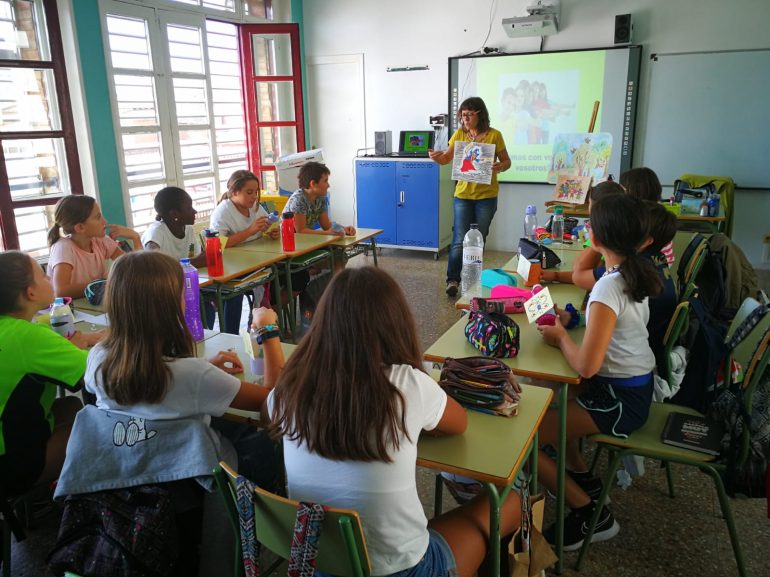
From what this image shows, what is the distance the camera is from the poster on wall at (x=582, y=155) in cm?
413

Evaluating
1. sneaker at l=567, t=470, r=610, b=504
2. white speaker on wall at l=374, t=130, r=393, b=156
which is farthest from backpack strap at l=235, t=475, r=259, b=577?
white speaker on wall at l=374, t=130, r=393, b=156

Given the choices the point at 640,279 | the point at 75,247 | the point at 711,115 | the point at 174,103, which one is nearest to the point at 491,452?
the point at 640,279

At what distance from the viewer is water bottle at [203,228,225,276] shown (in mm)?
3201

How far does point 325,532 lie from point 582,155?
362 cm

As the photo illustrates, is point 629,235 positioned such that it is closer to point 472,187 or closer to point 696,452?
point 696,452

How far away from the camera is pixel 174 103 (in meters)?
5.57

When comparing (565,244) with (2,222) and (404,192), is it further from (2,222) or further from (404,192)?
(2,222)

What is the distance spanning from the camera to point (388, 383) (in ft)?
4.16

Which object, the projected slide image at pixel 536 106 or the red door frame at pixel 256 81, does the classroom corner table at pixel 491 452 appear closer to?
the projected slide image at pixel 536 106

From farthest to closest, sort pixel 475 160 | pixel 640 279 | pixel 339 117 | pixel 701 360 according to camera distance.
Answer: pixel 339 117 < pixel 475 160 < pixel 701 360 < pixel 640 279

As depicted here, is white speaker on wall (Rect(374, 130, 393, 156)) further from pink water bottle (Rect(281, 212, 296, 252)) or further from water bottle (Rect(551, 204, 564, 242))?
water bottle (Rect(551, 204, 564, 242))

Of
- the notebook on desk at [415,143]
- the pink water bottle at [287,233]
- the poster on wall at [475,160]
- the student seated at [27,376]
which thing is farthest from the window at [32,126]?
the notebook on desk at [415,143]

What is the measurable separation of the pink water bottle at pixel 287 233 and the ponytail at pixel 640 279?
2.34 m

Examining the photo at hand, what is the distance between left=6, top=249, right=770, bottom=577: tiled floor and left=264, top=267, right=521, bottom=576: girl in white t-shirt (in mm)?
1088
